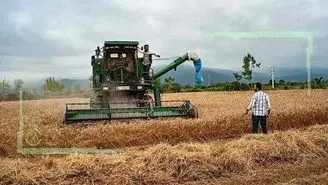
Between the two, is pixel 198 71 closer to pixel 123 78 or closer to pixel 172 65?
pixel 172 65

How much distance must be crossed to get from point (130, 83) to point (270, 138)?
7.52 metres

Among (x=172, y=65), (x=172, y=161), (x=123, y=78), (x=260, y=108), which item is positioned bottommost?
(x=172, y=161)

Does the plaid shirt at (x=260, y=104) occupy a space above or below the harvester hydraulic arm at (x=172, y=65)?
below

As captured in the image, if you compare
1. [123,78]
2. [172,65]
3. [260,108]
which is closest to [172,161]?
[260,108]

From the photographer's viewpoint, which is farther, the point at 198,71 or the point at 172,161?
the point at 198,71

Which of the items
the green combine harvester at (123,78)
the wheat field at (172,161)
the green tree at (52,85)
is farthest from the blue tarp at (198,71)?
the green tree at (52,85)

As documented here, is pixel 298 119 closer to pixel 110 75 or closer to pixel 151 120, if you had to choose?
pixel 151 120

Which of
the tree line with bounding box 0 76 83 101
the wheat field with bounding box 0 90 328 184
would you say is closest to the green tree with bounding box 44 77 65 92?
the tree line with bounding box 0 76 83 101

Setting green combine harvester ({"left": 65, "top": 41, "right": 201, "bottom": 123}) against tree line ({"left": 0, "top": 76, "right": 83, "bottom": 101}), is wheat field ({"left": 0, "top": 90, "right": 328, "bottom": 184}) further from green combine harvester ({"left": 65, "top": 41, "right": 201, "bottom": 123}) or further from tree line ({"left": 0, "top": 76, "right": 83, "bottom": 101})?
tree line ({"left": 0, "top": 76, "right": 83, "bottom": 101})

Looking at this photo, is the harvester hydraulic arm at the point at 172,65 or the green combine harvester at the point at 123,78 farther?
the harvester hydraulic arm at the point at 172,65

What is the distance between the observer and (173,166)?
753 centimetres

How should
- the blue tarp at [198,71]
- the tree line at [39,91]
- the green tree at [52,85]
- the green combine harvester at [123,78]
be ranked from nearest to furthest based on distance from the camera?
the green combine harvester at [123,78]
the blue tarp at [198,71]
the tree line at [39,91]
the green tree at [52,85]

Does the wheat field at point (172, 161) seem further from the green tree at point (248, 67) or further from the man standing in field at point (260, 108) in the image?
the green tree at point (248, 67)

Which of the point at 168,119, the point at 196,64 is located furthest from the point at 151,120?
the point at 196,64
